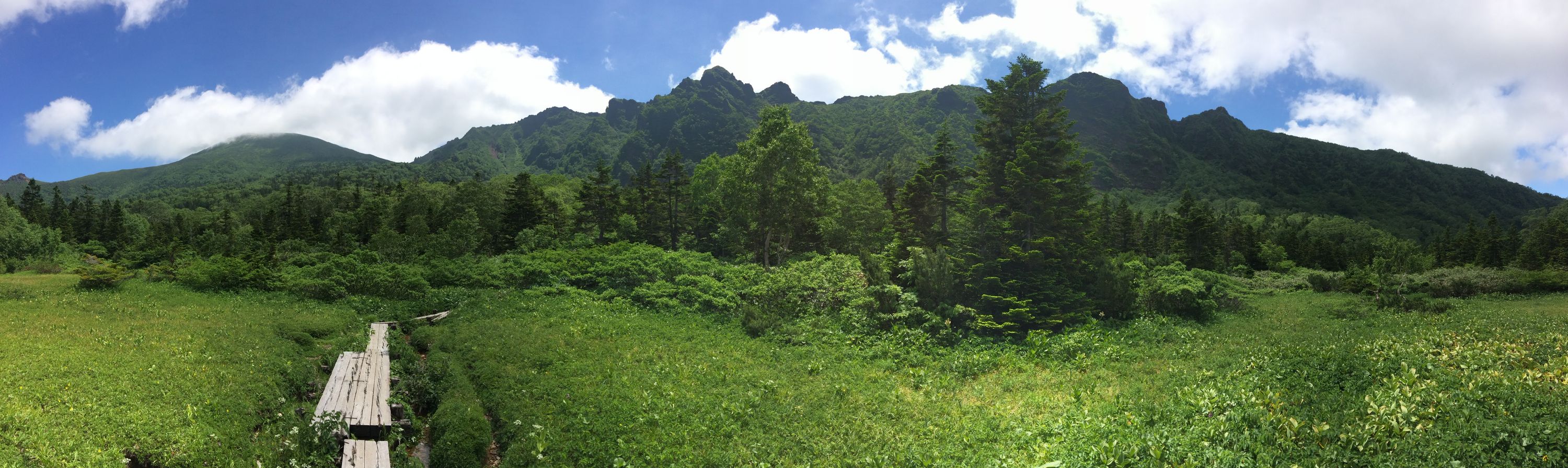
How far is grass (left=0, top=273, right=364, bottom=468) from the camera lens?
336 inches

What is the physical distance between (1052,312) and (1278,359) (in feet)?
32.4

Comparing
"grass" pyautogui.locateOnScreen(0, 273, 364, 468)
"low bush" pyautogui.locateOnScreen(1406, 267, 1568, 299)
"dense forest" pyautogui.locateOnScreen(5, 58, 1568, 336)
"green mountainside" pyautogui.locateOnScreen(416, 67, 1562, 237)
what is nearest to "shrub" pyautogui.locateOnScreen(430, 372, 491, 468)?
"grass" pyautogui.locateOnScreen(0, 273, 364, 468)

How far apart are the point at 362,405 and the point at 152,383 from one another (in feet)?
11.9

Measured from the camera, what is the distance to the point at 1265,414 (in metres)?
9.02

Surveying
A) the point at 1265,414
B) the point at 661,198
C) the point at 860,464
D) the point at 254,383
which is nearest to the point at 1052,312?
the point at 1265,414

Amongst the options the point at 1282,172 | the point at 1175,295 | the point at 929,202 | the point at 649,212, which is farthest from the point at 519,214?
the point at 1282,172

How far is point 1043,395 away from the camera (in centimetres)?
1309

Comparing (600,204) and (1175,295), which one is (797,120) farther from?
(1175,295)

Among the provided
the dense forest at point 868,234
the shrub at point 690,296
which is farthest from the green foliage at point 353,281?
the shrub at point 690,296

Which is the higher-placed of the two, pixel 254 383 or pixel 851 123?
pixel 851 123

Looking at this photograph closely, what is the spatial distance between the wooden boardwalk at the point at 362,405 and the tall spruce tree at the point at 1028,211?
18164mm

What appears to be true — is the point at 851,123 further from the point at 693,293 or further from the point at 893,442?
the point at 893,442

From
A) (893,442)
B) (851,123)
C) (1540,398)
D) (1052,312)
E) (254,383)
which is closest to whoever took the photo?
(1540,398)

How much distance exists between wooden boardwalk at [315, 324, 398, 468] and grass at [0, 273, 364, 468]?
58 centimetres
